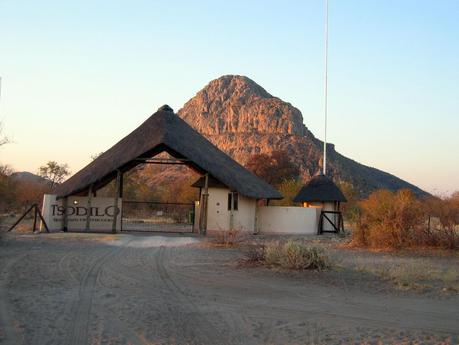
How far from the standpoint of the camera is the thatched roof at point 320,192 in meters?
32.4

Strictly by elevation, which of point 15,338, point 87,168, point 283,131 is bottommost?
point 15,338

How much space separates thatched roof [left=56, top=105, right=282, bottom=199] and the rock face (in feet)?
167

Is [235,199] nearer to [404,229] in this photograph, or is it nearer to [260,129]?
[404,229]

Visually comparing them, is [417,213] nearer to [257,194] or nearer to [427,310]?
[257,194]

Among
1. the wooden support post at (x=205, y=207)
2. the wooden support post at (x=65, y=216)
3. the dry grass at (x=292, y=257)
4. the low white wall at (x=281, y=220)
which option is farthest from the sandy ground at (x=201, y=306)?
the low white wall at (x=281, y=220)

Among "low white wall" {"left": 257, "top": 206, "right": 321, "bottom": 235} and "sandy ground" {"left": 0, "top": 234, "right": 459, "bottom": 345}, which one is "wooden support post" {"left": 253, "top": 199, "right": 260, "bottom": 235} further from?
"sandy ground" {"left": 0, "top": 234, "right": 459, "bottom": 345}

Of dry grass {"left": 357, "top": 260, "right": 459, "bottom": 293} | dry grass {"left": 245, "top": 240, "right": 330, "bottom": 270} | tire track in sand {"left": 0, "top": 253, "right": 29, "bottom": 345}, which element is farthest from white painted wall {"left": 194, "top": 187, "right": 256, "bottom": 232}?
tire track in sand {"left": 0, "top": 253, "right": 29, "bottom": 345}

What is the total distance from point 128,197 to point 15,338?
4534cm

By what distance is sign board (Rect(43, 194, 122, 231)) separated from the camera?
88.5 ft

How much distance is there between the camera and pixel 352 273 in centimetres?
1363

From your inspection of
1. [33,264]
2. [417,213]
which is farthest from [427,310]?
[417,213]

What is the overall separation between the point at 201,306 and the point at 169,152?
1889 centimetres

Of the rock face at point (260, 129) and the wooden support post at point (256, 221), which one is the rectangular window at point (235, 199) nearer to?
the wooden support post at point (256, 221)

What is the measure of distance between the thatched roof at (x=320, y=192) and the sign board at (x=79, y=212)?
10.9 m
